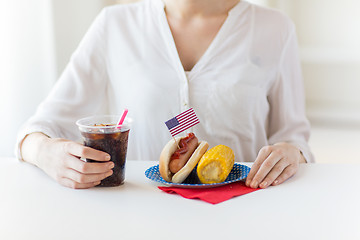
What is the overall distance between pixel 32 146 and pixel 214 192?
513 millimetres

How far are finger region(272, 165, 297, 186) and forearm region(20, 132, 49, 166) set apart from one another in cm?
58

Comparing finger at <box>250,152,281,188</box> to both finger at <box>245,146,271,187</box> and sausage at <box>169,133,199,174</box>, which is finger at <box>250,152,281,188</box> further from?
sausage at <box>169,133,199,174</box>

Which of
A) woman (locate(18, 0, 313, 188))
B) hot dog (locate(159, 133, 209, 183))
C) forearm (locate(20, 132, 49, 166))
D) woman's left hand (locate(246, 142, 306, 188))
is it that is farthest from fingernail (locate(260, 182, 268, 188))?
forearm (locate(20, 132, 49, 166))

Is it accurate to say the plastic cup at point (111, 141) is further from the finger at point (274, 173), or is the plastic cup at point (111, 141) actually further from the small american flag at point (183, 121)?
the finger at point (274, 173)

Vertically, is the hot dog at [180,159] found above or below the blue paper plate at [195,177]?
above

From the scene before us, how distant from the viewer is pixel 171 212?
0.96 meters

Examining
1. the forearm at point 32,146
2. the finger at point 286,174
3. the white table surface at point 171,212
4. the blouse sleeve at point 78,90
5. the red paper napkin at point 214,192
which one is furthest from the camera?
the blouse sleeve at point 78,90

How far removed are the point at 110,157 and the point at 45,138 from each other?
0.28 metres

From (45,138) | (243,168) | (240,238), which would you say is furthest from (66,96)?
(240,238)

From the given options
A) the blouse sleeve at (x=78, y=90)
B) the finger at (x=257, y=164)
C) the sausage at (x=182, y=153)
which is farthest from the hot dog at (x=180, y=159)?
the blouse sleeve at (x=78, y=90)

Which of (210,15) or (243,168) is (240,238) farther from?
(210,15)

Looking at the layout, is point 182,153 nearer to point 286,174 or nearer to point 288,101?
point 286,174

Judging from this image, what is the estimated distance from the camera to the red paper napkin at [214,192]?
1.02 m

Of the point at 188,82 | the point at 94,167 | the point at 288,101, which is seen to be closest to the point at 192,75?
the point at 188,82
